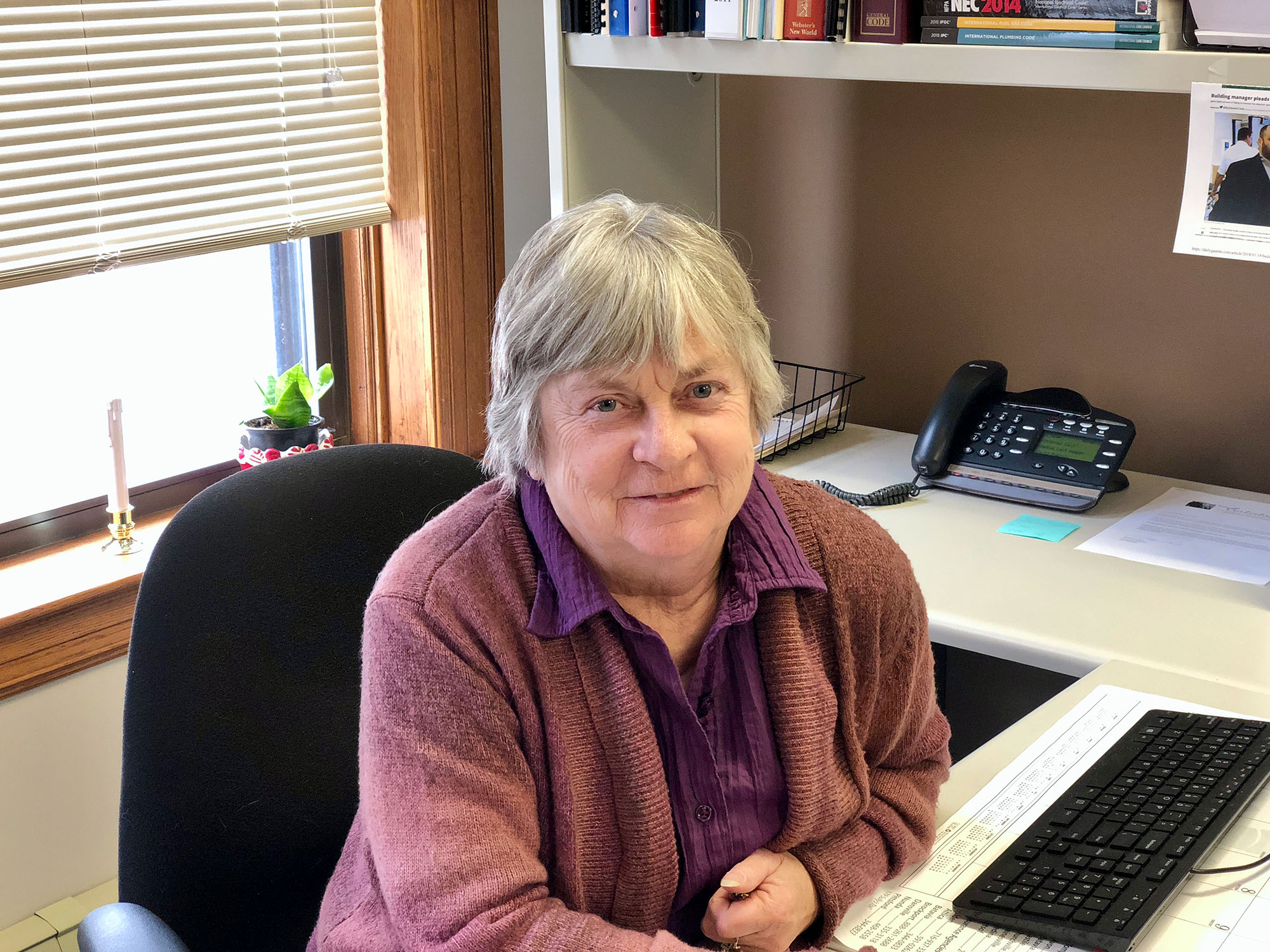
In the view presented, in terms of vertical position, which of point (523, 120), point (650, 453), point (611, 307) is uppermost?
point (523, 120)

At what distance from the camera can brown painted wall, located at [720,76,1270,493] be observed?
Result: 196 centimetres

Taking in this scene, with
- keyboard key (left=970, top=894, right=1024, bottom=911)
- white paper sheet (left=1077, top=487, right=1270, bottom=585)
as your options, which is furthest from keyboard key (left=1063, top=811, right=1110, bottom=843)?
white paper sheet (left=1077, top=487, right=1270, bottom=585)

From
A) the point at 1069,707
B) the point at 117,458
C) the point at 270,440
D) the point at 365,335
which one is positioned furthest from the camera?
the point at 365,335

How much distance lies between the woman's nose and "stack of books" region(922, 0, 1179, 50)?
33.5 inches

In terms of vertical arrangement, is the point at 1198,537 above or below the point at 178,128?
below

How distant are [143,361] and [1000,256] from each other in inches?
55.1

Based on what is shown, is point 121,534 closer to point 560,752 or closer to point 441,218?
point 441,218

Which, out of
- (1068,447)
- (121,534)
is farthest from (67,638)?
(1068,447)

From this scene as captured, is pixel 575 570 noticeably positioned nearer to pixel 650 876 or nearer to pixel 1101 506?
pixel 650 876

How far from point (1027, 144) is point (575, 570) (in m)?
1.36

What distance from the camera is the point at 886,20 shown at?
1670 mm

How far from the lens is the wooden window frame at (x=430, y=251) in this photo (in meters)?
2.06

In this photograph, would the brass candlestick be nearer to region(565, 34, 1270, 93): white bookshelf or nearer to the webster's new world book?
region(565, 34, 1270, 93): white bookshelf

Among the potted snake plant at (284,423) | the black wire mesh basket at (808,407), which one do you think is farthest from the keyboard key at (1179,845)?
the potted snake plant at (284,423)
